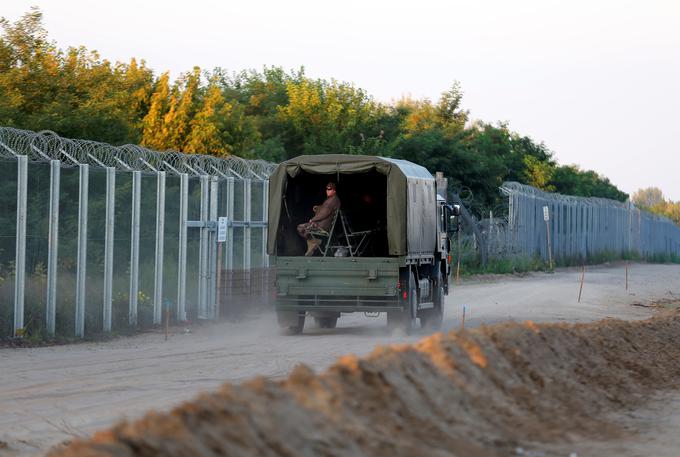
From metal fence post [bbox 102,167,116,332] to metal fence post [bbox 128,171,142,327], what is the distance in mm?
724

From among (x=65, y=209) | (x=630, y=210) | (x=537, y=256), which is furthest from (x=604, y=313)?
(x=630, y=210)

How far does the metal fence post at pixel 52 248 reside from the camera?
18500mm

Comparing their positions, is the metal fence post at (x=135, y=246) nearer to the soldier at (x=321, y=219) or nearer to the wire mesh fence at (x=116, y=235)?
the wire mesh fence at (x=116, y=235)

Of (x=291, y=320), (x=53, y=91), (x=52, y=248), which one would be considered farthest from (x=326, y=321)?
(x=53, y=91)

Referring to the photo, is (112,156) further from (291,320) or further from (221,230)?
(291,320)

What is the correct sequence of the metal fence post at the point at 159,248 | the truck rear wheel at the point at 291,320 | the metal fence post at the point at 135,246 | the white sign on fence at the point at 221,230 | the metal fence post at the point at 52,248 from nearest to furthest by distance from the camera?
the metal fence post at the point at 52,248, the truck rear wheel at the point at 291,320, the metal fence post at the point at 135,246, the metal fence post at the point at 159,248, the white sign on fence at the point at 221,230

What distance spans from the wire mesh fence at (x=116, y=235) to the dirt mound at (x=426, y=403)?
8.10m

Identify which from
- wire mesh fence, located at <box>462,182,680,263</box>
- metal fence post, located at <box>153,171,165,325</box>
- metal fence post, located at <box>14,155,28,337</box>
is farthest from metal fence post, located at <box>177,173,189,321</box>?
wire mesh fence, located at <box>462,182,680,263</box>

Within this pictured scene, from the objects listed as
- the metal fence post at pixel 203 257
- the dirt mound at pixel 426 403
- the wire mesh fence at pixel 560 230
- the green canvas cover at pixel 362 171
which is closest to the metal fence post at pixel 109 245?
the green canvas cover at pixel 362 171

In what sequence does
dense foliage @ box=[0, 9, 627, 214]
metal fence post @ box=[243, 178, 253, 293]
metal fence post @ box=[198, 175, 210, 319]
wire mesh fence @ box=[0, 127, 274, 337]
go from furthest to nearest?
dense foliage @ box=[0, 9, 627, 214], metal fence post @ box=[243, 178, 253, 293], metal fence post @ box=[198, 175, 210, 319], wire mesh fence @ box=[0, 127, 274, 337]

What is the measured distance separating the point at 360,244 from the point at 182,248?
3445 mm

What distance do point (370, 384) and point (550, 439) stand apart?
1.65 m

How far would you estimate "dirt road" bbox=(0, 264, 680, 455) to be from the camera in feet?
36.1

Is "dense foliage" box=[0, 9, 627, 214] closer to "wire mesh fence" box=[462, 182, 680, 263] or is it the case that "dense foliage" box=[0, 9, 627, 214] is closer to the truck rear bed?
"wire mesh fence" box=[462, 182, 680, 263]
